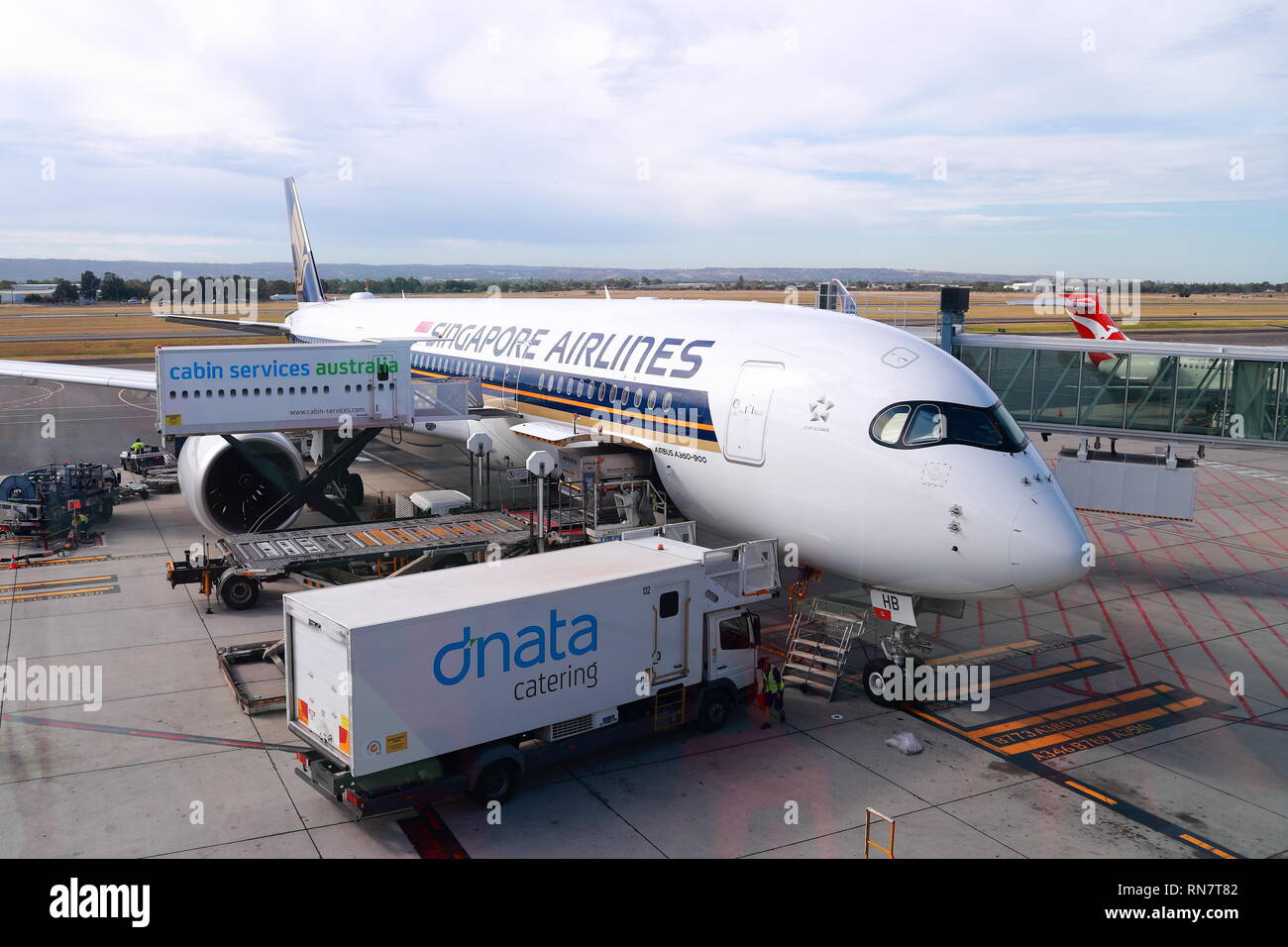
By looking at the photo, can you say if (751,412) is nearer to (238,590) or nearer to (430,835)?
(430,835)

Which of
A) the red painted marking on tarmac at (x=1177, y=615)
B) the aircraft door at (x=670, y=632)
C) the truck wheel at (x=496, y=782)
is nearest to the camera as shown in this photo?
the truck wheel at (x=496, y=782)

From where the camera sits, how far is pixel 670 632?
13.9 metres

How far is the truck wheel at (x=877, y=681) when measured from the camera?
15523 mm

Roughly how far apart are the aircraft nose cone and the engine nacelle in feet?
52.0

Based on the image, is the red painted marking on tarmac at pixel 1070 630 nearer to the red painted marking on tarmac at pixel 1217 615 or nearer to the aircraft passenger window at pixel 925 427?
the red painted marking on tarmac at pixel 1217 615

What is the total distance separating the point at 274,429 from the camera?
70.1 ft

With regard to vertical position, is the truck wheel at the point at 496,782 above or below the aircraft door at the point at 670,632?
below

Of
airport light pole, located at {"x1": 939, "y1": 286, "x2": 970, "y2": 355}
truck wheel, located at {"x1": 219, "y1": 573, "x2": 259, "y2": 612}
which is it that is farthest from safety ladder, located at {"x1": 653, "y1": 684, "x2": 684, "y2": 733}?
airport light pole, located at {"x1": 939, "y1": 286, "x2": 970, "y2": 355}

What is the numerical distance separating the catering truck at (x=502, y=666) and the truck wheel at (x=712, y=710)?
0.02 metres

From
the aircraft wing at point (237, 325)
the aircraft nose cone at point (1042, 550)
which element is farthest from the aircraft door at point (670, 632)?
the aircraft wing at point (237, 325)

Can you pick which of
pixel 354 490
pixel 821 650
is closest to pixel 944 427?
pixel 821 650

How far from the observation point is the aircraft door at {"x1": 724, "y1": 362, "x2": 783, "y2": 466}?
15.7 m
